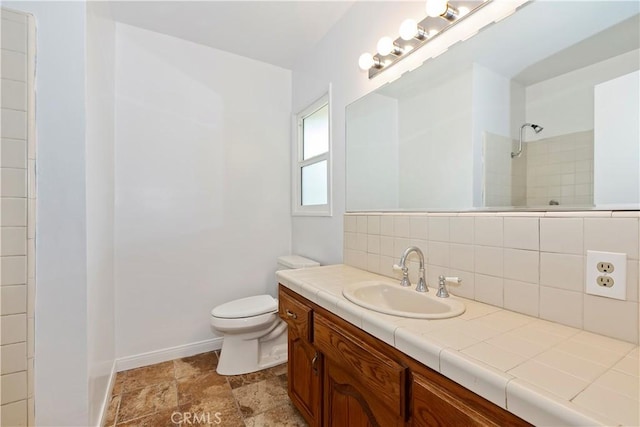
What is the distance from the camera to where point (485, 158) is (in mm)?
1101

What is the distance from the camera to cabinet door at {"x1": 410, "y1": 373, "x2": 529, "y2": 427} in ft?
1.85

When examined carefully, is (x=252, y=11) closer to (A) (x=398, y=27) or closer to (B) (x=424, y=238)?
(A) (x=398, y=27)

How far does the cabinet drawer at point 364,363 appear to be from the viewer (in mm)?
775

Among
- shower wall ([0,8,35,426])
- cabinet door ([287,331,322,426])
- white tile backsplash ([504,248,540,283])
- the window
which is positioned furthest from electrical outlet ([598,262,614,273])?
shower wall ([0,8,35,426])

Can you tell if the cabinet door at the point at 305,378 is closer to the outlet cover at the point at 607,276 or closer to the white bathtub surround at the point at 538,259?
the white bathtub surround at the point at 538,259

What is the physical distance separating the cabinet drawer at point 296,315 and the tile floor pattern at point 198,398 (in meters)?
0.54

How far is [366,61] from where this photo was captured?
1581 millimetres

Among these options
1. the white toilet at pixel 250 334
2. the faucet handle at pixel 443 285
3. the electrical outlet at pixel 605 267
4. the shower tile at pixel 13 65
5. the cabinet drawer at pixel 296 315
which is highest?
the shower tile at pixel 13 65

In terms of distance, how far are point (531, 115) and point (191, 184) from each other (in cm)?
210

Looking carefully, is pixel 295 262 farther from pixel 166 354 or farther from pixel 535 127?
pixel 535 127

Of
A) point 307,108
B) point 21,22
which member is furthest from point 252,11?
point 21,22

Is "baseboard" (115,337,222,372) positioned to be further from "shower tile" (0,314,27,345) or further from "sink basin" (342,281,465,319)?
"sink basin" (342,281,465,319)

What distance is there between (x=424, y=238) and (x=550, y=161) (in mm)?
537

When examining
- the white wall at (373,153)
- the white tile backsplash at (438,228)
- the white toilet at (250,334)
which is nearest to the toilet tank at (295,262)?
the white toilet at (250,334)
